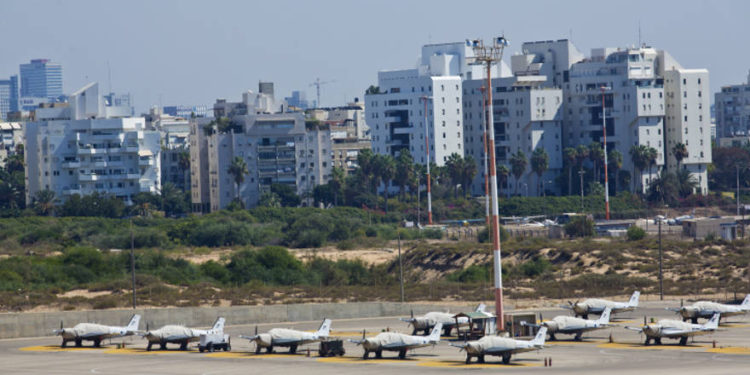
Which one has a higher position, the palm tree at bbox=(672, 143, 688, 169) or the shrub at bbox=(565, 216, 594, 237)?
the palm tree at bbox=(672, 143, 688, 169)

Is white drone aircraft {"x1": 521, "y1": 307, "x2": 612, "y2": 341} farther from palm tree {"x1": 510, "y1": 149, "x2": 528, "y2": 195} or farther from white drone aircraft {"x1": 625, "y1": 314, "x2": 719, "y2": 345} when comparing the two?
palm tree {"x1": 510, "y1": 149, "x2": 528, "y2": 195}

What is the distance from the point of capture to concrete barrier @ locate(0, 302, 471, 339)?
72.1m

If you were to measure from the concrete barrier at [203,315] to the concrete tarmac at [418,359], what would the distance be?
3146 mm

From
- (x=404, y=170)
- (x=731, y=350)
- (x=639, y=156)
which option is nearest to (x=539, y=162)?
(x=639, y=156)

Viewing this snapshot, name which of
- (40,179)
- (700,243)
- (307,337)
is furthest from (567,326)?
(40,179)

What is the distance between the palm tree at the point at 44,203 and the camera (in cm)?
18775

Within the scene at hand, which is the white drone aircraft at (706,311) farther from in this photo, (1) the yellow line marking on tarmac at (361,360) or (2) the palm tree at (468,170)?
(2) the palm tree at (468,170)

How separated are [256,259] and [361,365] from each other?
60.5 m

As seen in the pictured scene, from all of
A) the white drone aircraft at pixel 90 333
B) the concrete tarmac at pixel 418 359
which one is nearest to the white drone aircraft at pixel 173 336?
the concrete tarmac at pixel 418 359

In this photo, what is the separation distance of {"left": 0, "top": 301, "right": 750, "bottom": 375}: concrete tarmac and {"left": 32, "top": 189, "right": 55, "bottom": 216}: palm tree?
122274 mm

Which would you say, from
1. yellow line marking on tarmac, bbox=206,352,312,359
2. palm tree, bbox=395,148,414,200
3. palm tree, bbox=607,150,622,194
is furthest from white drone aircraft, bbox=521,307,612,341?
palm tree, bbox=607,150,622,194

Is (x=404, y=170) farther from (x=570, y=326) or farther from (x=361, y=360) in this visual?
(x=361, y=360)

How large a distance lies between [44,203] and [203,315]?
389 feet

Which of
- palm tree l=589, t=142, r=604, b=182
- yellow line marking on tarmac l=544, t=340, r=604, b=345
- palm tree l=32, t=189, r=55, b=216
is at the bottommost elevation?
yellow line marking on tarmac l=544, t=340, r=604, b=345
